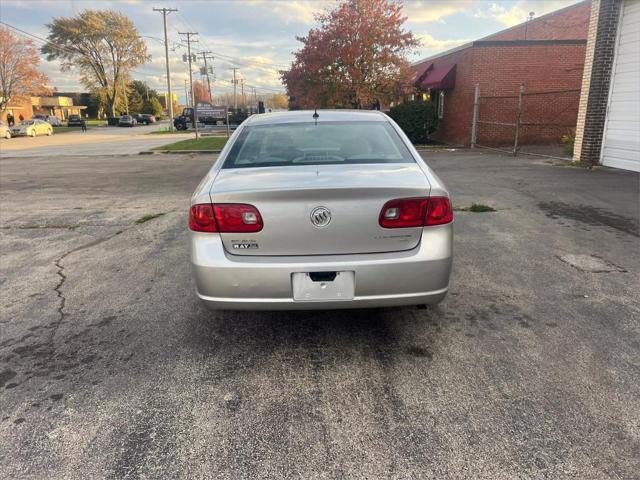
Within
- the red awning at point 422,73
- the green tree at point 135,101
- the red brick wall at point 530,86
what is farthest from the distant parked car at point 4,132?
the green tree at point 135,101

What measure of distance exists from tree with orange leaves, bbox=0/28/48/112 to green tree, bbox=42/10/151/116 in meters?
11.9

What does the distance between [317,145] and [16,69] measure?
6416 centimetres

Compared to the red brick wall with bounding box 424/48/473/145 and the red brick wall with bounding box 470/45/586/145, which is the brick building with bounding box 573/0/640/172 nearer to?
the red brick wall with bounding box 470/45/586/145

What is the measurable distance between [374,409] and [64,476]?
152 centimetres

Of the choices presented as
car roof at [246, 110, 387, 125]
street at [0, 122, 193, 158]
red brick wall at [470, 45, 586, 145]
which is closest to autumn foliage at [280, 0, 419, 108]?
red brick wall at [470, 45, 586, 145]

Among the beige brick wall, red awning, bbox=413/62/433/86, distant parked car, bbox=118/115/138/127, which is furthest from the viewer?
distant parked car, bbox=118/115/138/127

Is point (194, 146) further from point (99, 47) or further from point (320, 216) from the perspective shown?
point (99, 47)

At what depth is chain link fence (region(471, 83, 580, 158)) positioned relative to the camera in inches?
738

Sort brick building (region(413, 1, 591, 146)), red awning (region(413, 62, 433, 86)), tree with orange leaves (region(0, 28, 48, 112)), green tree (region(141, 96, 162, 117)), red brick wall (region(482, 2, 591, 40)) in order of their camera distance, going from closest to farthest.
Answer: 1. brick building (region(413, 1, 591, 146))
2. red awning (region(413, 62, 433, 86))
3. red brick wall (region(482, 2, 591, 40))
4. tree with orange leaves (region(0, 28, 48, 112))
5. green tree (region(141, 96, 162, 117))

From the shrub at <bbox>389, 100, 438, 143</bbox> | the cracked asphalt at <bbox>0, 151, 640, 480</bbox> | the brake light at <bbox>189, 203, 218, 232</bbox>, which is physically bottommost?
the cracked asphalt at <bbox>0, 151, 640, 480</bbox>

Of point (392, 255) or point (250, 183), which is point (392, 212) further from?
point (250, 183)

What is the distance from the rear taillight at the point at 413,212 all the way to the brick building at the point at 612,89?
10.2 m

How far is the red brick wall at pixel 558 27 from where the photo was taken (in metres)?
25.0

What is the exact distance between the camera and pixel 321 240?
2.86 metres
